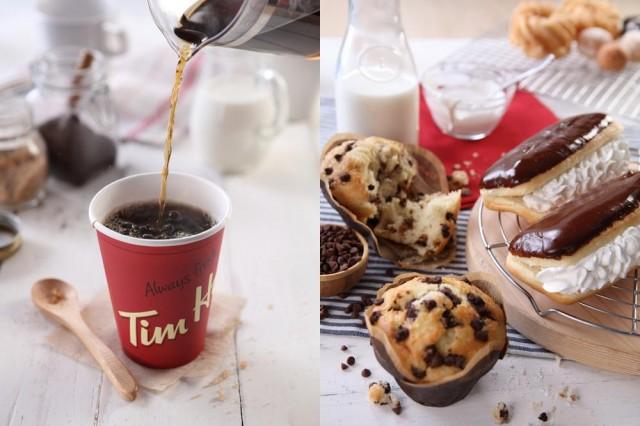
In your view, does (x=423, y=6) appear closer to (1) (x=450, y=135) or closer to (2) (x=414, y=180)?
(1) (x=450, y=135)

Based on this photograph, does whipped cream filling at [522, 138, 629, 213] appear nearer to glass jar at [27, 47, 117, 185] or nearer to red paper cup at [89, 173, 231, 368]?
red paper cup at [89, 173, 231, 368]

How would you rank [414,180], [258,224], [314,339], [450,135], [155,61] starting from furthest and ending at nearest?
[155,61]
[450,135]
[258,224]
[414,180]
[314,339]

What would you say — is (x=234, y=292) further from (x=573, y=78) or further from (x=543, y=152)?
(x=573, y=78)

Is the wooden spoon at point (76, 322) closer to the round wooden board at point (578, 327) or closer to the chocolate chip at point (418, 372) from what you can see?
the chocolate chip at point (418, 372)

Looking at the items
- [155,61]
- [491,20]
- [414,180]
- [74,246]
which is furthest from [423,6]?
[74,246]

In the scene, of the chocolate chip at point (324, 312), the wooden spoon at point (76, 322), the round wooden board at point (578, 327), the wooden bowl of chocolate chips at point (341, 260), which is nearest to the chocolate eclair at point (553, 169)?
the round wooden board at point (578, 327)

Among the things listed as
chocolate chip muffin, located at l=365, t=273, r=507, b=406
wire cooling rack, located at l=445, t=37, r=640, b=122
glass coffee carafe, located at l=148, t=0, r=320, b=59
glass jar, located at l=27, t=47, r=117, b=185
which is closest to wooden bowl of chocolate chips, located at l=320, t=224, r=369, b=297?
chocolate chip muffin, located at l=365, t=273, r=507, b=406

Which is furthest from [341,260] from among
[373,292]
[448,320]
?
[448,320]
